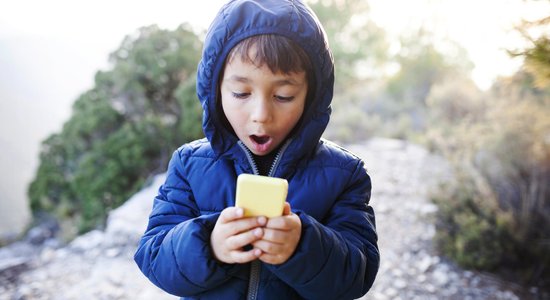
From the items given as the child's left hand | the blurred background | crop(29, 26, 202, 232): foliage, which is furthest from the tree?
the child's left hand

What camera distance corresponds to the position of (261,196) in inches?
34.7

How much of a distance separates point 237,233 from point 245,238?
0.09 ft

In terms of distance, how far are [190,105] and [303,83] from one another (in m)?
5.83

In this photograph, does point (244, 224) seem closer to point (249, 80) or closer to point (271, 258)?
point (271, 258)

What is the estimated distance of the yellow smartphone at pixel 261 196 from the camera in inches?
34.6

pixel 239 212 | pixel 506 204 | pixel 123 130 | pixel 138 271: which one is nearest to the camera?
pixel 239 212

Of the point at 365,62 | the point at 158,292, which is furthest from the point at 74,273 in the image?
the point at 365,62

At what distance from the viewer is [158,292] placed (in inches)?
Answer: 119

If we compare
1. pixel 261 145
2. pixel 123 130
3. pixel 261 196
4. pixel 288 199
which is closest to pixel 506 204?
pixel 288 199

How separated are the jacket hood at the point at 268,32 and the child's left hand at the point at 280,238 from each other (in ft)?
1.23

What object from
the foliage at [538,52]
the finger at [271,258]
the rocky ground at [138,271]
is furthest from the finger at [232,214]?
the rocky ground at [138,271]

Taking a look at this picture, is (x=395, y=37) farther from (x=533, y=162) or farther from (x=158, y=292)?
(x=158, y=292)

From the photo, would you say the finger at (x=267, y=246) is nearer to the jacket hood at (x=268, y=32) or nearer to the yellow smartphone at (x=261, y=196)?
the yellow smartphone at (x=261, y=196)

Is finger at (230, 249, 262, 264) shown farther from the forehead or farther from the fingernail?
the forehead
